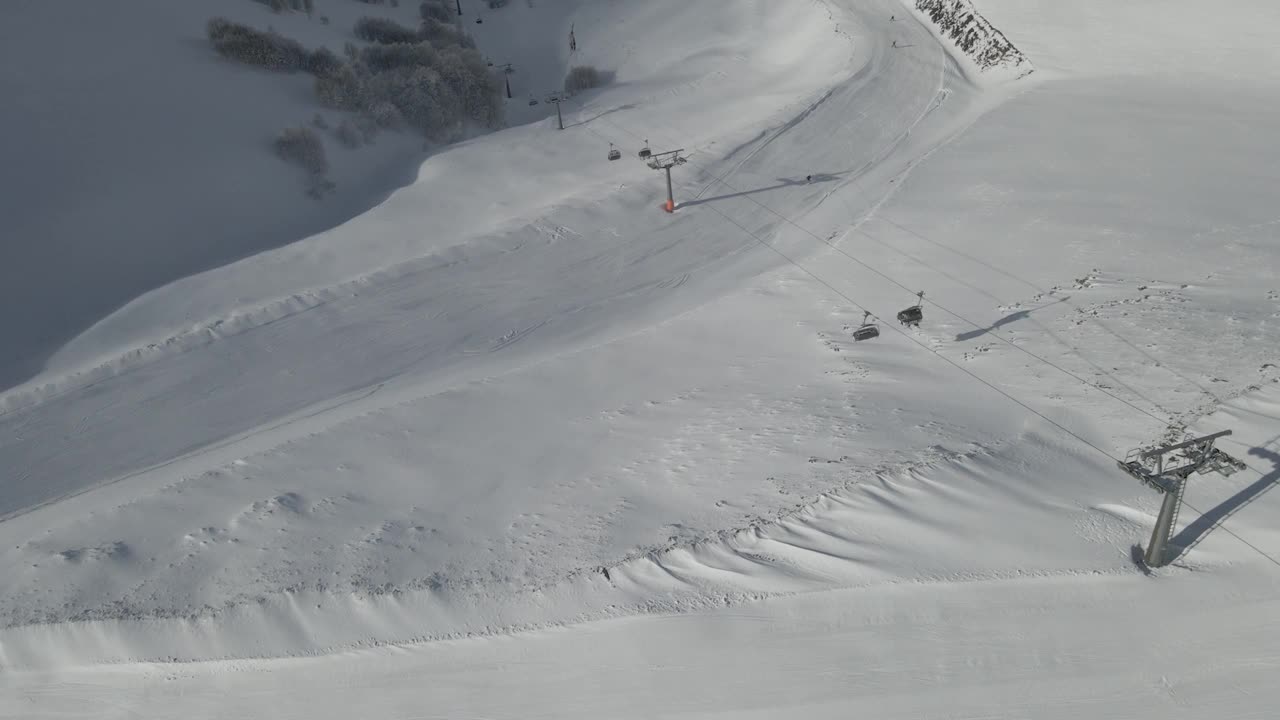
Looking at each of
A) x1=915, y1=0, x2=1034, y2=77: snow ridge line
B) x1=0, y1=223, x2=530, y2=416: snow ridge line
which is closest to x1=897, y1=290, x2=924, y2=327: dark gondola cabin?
x1=0, y1=223, x2=530, y2=416: snow ridge line

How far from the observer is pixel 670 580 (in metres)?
12.4

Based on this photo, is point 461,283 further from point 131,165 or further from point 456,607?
point 456,607

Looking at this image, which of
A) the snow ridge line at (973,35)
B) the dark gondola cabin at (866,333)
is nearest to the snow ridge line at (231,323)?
the dark gondola cabin at (866,333)

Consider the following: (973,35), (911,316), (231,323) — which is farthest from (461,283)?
(973,35)

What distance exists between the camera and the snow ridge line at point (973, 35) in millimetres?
34938

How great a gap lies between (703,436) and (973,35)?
30.8 metres

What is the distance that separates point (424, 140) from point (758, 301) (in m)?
16.4

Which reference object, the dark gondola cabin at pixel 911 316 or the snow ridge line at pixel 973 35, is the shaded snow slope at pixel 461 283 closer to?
the snow ridge line at pixel 973 35

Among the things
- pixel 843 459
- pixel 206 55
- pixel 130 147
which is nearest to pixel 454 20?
pixel 206 55

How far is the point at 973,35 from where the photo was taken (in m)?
37.4

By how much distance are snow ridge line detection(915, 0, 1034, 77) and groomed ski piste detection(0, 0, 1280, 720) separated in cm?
494

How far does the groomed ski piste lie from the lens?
11.4 m

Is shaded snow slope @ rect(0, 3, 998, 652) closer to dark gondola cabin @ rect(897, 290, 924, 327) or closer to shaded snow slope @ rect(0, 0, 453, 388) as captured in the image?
dark gondola cabin @ rect(897, 290, 924, 327)

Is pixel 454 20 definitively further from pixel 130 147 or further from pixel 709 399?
pixel 709 399
